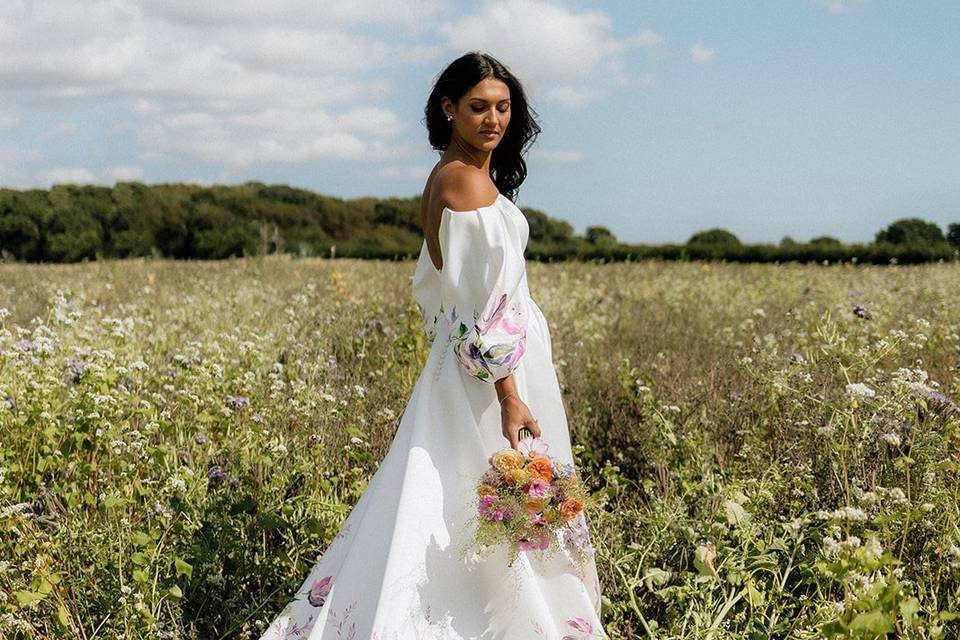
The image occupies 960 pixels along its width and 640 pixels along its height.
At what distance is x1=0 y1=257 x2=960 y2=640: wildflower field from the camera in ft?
10.3

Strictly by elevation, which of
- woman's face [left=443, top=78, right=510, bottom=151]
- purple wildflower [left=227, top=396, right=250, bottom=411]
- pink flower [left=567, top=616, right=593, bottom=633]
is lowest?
pink flower [left=567, top=616, right=593, bottom=633]

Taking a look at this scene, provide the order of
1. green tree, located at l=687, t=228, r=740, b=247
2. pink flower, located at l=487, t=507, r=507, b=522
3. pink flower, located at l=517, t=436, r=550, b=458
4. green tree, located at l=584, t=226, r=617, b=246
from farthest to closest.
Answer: green tree, located at l=687, t=228, r=740, b=247 < green tree, located at l=584, t=226, r=617, b=246 < pink flower, located at l=517, t=436, r=550, b=458 < pink flower, located at l=487, t=507, r=507, b=522

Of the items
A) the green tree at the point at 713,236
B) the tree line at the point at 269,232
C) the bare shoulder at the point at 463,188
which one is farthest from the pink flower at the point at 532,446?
the green tree at the point at 713,236

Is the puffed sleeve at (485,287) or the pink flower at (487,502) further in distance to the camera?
the puffed sleeve at (485,287)

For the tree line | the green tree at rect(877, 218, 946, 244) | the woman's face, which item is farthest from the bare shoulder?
the green tree at rect(877, 218, 946, 244)

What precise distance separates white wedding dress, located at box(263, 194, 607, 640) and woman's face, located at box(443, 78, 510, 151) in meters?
0.24

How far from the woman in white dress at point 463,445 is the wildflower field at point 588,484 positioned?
0.38 metres

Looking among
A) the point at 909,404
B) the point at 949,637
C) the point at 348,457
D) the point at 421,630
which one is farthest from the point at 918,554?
the point at 348,457

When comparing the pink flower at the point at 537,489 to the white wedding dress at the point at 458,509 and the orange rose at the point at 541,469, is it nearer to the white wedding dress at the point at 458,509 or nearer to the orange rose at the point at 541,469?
the orange rose at the point at 541,469

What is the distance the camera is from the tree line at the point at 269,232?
2198 cm

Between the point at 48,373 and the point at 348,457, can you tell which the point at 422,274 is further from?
the point at 48,373

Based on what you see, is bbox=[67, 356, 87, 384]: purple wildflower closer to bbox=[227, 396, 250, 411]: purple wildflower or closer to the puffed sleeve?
bbox=[227, 396, 250, 411]: purple wildflower

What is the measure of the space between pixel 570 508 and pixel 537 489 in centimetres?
12

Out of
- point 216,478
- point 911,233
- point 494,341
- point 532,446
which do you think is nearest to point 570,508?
point 532,446
